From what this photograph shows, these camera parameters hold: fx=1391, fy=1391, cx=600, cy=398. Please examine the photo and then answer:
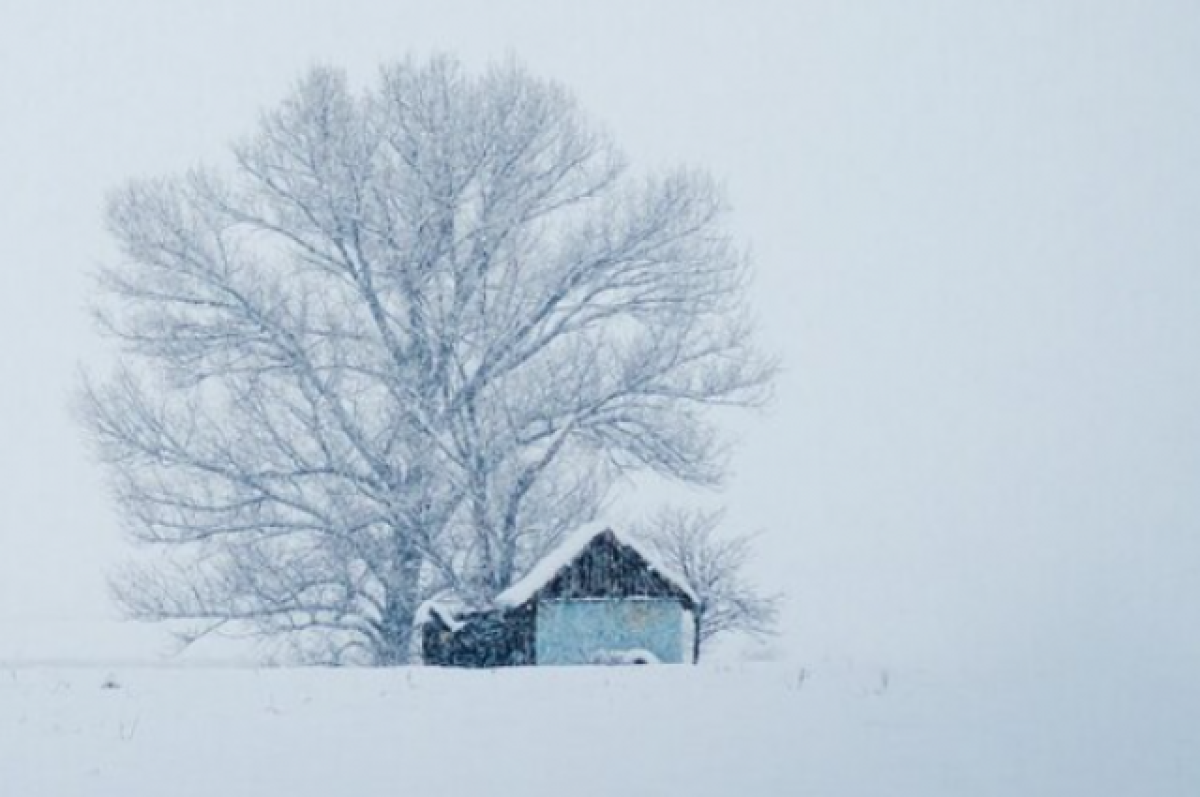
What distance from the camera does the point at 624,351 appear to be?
62.6 feet

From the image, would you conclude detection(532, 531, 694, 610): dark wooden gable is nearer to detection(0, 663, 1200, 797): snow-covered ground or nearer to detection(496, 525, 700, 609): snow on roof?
detection(496, 525, 700, 609): snow on roof

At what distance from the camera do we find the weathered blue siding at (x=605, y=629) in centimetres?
1670

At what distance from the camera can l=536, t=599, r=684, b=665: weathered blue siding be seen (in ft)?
54.8

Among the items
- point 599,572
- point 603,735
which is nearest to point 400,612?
point 599,572

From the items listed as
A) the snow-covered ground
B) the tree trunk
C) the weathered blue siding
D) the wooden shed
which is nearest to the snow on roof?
the wooden shed

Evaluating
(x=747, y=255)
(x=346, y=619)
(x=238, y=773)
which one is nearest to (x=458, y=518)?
(x=346, y=619)

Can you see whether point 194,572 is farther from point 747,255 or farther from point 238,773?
point 238,773

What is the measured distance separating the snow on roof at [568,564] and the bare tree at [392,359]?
70.2 inches

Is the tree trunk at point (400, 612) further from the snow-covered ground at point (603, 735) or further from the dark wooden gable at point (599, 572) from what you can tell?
the snow-covered ground at point (603, 735)

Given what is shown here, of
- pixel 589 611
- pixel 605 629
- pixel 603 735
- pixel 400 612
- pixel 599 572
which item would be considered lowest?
pixel 603 735

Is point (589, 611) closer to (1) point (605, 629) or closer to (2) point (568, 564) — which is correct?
(1) point (605, 629)

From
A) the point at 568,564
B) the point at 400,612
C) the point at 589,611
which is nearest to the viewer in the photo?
the point at 568,564

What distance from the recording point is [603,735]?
7.57 metres

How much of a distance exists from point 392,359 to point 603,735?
482 inches
